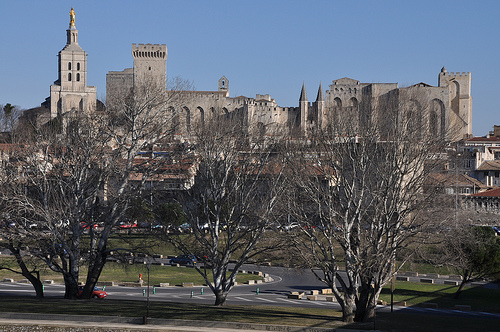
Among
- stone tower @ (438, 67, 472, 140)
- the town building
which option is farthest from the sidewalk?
stone tower @ (438, 67, 472, 140)

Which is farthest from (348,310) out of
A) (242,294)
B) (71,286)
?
(242,294)

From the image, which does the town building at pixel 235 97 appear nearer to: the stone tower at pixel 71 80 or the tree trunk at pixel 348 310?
the stone tower at pixel 71 80

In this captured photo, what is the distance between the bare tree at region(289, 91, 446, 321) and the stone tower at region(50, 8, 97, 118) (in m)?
108

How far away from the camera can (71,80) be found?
145625mm

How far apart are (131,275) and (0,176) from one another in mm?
17654

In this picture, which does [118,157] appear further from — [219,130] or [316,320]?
[316,320]

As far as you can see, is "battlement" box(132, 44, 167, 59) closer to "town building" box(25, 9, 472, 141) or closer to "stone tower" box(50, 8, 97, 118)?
"town building" box(25, 9, 472, 141)

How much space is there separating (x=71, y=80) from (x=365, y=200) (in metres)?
122

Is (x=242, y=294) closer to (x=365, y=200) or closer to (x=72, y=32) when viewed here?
(x=365, y=200)

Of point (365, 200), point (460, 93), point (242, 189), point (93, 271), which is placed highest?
point (460, 93)

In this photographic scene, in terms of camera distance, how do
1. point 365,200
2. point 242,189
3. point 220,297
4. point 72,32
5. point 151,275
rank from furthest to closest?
point 72,32 < point 151,275 < point 242,189 < point 220,297 < point 365,200

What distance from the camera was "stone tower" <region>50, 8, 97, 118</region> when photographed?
457ft

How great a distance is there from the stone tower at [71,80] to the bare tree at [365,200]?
108 metres

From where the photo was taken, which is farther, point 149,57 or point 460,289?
point 149,57
